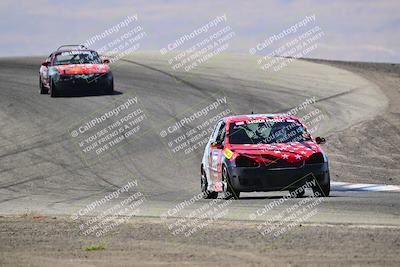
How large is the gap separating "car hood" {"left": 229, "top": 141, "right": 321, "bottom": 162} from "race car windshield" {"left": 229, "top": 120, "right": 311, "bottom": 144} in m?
0.29

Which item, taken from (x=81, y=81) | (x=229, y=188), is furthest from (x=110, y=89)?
(x=229, y=188)

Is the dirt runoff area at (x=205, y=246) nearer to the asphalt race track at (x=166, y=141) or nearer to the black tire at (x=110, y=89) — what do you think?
the asphalt race track at (x=166, y=141)

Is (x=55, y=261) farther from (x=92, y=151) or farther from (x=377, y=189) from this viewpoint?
(x=92, y=151)

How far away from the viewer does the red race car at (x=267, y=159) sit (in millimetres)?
13977

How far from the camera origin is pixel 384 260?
8672 mm

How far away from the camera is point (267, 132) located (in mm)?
15086

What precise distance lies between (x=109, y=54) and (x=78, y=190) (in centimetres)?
2912

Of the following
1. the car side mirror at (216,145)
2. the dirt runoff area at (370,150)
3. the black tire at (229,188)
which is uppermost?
the car side mirror at (216,145)

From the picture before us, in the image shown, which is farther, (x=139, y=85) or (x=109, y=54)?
(x=109, y=54)

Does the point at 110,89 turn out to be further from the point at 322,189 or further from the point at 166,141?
the point at 322,189

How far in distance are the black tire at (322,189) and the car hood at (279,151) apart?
0.50 metres

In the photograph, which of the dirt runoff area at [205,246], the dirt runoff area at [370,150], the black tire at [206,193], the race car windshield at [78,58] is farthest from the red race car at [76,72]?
the dirt runoff area at [205,246]

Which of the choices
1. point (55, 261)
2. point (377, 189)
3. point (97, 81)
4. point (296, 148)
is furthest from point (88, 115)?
point (55, 261)

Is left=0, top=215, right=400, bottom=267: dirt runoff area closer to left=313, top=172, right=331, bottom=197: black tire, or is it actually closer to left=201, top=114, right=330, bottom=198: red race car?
left=201, top=114, right=330, bottom=198: red race car
